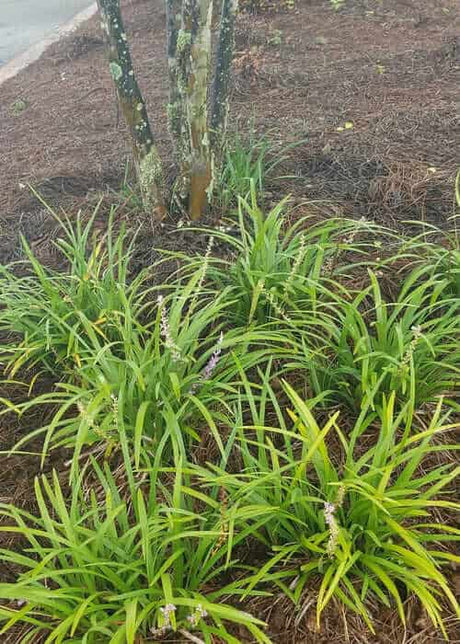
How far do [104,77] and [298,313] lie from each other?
4.10 m

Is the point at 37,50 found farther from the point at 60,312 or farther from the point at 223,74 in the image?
the point at 60,312

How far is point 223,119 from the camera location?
110 inches

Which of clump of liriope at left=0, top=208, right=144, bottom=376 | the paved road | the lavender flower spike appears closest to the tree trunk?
clump of liriope at left=0, top=208, right=144, bottom=376

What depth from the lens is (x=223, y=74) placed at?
2707mm

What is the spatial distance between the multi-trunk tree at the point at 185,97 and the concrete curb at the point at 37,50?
12.7 feet

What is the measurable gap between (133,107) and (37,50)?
4.93m

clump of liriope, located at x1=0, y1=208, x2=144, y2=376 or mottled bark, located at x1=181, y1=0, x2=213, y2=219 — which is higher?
mottled bark, located at x1=181, y1=0, x2=213, y2=219

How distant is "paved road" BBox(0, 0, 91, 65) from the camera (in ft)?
24.2

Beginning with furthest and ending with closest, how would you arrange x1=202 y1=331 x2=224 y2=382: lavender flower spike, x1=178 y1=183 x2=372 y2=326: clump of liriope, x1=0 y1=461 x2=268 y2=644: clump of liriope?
x1=178 y1=183 x2=372 y2=326: clump of liriope → x1=202 y1=331 x2=224 y2=382: lavender flower spike → x1=0 y1=461 x2=268 y2=644: clump of liriope

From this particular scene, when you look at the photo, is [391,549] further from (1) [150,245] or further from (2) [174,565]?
(1) [150,245]

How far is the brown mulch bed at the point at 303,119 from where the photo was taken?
2.87 m

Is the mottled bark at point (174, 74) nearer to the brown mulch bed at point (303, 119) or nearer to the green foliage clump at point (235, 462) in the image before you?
the brown mulch bed at point (303, 119)

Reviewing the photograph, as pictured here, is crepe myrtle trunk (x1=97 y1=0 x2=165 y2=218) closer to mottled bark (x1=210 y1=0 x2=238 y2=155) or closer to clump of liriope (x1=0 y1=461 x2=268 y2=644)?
mottled bark (x1=210 y1=0 x2=238 y2=155)

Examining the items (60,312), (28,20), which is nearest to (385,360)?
(60,312)
